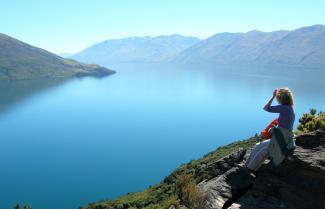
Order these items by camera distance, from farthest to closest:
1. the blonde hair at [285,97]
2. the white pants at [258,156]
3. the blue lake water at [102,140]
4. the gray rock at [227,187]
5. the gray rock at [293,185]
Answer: the blue lake water at [102,140] → the gray rock at [227,187] → the white pants at [258,156] → the blonde hair at [285,97] → the gray rock at [293,185]

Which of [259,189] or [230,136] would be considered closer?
[259,189]

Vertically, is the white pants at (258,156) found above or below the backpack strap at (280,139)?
below

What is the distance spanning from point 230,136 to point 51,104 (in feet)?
352

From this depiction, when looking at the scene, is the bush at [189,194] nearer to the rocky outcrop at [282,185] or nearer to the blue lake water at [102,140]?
the rocky outcrop at [282,185]

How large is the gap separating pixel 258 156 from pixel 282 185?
49.2 inches

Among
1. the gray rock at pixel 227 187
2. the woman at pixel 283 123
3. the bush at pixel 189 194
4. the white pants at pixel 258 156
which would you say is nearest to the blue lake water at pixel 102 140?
the bush at pixel 189 194

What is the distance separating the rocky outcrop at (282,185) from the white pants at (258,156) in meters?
0.38

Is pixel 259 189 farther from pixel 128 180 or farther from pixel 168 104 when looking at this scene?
pixel 168 104

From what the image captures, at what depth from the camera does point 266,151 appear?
1148 centimetres

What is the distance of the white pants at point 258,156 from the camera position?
11.5 metres

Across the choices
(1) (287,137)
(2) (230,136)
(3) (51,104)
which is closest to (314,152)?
(1) (287,137)

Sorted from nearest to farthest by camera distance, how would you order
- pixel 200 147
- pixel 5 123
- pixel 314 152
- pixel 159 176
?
pixel 314 152, pixel 159 176, pixel 200 147, pixel 5 123

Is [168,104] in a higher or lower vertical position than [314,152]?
lower

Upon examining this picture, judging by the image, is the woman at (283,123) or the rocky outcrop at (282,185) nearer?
the rocky outcrop at (282,185)
